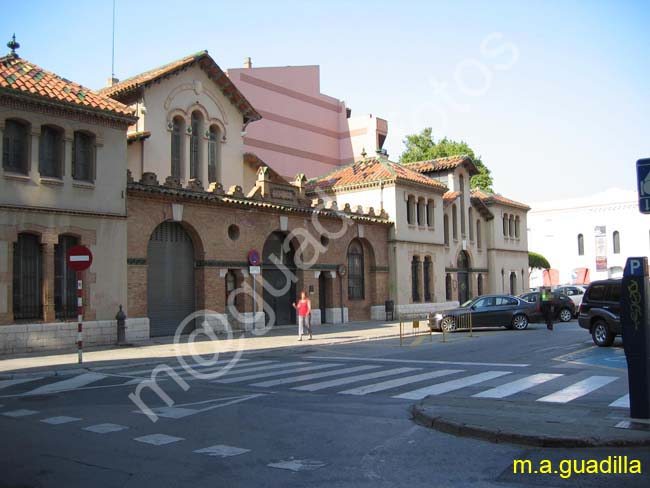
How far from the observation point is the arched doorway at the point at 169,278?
2458 cm

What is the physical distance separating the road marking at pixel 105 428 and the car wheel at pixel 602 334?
47.4ft

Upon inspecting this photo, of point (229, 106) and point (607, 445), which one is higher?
point (229, 106)

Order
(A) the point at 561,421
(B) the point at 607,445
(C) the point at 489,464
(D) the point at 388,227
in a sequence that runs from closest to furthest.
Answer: (C) the point at 489,464 → (B) the point at 607,445 → (A) the point at 561,421 → (D) the point at 388,227

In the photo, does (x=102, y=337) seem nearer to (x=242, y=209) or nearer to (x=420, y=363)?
(x=242, y=209)

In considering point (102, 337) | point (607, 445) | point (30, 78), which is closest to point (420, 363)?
point (607, 445)

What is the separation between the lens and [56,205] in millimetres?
20984

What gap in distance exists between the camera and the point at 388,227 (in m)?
36.6

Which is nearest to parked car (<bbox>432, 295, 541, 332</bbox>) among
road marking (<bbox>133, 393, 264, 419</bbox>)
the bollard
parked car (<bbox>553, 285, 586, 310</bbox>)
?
parked car (<bbox>553, 285, 586, 310</bbox>)

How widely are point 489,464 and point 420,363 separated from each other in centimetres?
925

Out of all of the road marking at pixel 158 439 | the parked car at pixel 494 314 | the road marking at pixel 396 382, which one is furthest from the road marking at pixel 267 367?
the parked car at pixel 494 314

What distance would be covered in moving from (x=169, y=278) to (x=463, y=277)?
25.3 m

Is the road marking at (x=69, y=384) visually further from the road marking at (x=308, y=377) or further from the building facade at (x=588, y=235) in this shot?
the building facade at (x=588, y=235)

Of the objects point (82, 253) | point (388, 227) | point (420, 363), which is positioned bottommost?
point (420, 363)

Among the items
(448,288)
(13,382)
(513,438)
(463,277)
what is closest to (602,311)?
(513,438)
